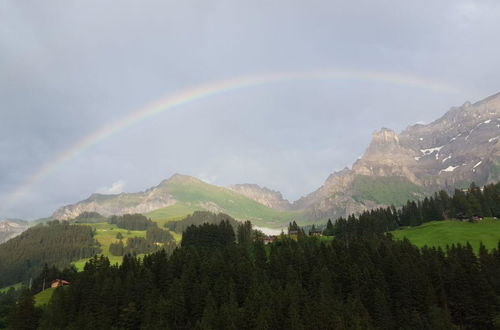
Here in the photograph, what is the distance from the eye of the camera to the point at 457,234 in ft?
527

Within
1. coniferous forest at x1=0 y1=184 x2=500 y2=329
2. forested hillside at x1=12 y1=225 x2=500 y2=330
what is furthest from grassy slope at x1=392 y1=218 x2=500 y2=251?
forested hillside at x1=12 y1=225 x2=500 y2=330

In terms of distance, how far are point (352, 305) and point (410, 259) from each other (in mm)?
32642

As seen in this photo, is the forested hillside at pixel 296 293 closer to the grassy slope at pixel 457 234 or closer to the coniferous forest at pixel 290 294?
the coniferous forest at pixel 290 294

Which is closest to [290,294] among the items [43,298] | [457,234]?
[43,298]

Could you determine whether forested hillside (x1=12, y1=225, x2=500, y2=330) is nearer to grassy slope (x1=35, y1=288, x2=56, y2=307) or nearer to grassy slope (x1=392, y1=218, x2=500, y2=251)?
grassy slope (x1=35, y1=288, x2=56, y2=307)

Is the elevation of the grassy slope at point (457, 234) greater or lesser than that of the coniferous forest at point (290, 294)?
greater

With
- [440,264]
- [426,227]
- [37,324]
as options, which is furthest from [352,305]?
[426,227]

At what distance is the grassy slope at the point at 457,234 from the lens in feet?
491

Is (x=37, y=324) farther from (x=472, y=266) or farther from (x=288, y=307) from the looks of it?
(x=472, y=266)

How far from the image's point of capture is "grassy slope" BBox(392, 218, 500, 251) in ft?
491

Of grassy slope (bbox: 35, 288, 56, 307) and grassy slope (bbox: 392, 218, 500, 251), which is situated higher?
grassy slope (bbox: 392, 218, 500, 251)

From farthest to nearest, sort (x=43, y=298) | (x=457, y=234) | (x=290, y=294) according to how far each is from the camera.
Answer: (x=457, y=234), (x=43, y=298), (x=290, y=294)

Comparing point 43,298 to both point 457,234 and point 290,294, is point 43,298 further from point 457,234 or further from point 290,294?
point 457,234

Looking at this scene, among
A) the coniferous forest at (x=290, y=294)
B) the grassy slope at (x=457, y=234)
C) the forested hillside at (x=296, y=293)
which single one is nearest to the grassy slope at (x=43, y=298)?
the coniferous forest at (x=290, y=294)
